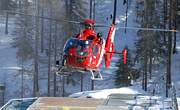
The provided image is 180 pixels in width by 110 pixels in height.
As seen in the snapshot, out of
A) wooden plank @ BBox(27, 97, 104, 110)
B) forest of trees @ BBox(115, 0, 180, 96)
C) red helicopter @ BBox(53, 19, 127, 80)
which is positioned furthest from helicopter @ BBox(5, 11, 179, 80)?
forest of trees @ BBox(115, 0, 180, 96)

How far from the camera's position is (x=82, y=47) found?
549 inches

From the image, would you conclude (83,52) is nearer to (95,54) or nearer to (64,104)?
(95,54)

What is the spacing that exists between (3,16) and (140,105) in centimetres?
3446

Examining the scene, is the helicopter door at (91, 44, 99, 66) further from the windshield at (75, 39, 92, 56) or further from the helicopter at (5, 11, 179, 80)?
the windshield at (75, 39, 92, 56)

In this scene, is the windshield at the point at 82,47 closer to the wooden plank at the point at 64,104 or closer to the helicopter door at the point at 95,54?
the helicopter door at the point at 95,54

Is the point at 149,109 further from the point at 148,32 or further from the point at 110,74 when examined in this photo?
the point at 110,74

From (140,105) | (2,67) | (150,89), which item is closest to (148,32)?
(150,89)

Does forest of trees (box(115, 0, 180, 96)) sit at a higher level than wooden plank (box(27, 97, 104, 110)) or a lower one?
higher

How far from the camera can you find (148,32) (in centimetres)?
3047

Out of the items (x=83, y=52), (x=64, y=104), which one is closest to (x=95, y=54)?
(x=83, y=52)

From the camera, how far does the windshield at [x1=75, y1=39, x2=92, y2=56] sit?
13898mm

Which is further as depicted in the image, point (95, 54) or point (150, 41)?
point (150, 41)

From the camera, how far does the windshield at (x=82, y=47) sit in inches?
547

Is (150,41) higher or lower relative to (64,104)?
higher
